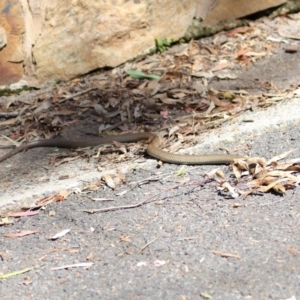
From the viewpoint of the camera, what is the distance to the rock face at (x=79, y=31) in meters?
5.98

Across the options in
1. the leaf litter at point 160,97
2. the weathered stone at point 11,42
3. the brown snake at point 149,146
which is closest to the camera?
the brown snake at point 149,146

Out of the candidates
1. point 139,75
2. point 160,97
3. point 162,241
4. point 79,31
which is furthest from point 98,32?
point 162,241

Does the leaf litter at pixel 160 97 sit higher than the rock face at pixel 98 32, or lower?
lower

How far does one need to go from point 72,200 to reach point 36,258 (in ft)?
2.22

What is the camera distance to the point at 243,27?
6754mm

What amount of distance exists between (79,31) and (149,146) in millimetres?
1744

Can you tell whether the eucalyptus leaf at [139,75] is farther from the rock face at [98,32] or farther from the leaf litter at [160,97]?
the rock face at [98,32]

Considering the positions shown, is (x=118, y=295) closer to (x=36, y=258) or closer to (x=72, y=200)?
(x=36, y=258)

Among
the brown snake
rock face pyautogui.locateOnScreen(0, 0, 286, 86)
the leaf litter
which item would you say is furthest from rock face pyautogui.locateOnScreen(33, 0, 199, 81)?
the brown snake

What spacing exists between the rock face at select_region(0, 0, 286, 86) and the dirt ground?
5.39ft

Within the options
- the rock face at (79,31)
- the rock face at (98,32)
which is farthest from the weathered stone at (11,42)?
the rock face at (98,32)

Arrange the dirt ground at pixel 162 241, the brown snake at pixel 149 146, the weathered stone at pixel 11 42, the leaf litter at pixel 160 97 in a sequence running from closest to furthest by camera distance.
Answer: the dirt ground at pixel 162 241 < the brown snake at pixel 149 146 < the leaf litter at pixel 160 97 < the weathered stone at pixel 11 42

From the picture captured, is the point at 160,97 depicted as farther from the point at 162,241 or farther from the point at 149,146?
the point at 162,241

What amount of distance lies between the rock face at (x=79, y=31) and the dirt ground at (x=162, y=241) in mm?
1642
